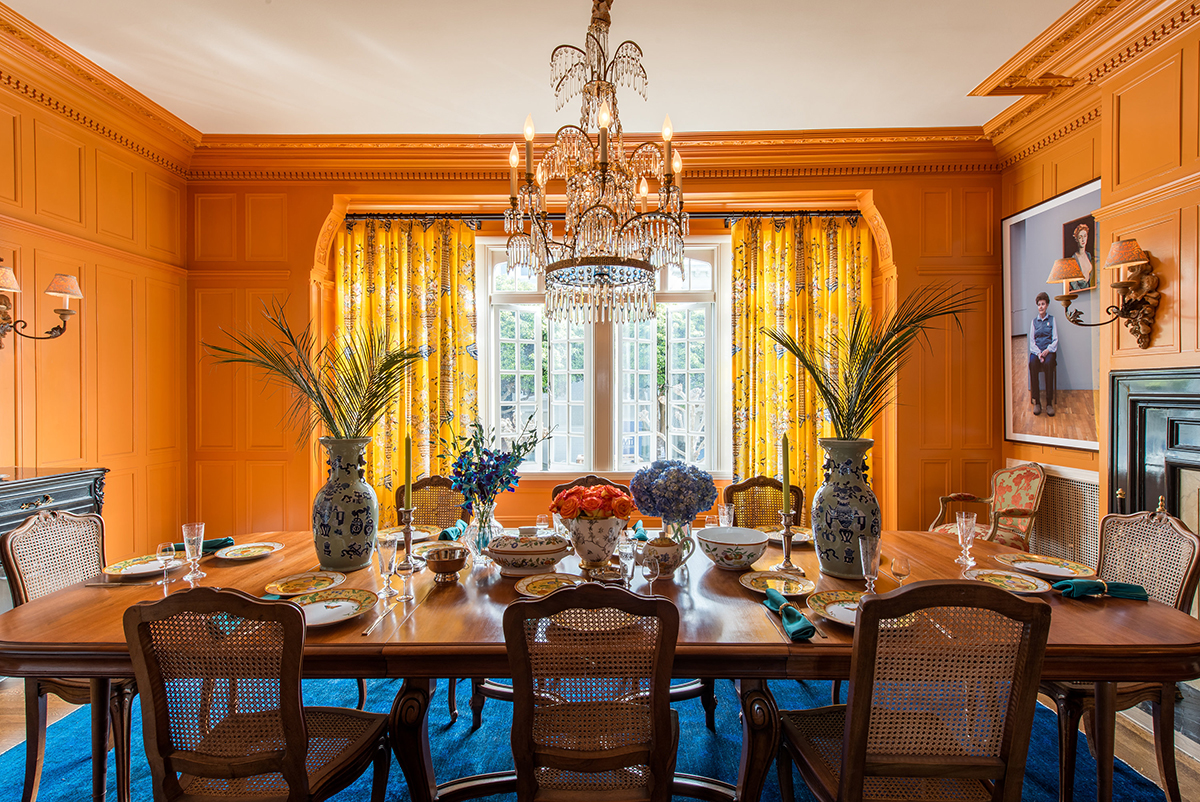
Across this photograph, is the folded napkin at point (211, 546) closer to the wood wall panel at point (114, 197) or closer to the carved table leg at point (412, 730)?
the carved table leg at point (412, 730)

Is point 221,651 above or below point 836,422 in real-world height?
below

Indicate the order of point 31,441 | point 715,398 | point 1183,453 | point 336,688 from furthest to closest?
1. point 715,398
2. point 31,441
3. point 336,688
4. point 1183,453

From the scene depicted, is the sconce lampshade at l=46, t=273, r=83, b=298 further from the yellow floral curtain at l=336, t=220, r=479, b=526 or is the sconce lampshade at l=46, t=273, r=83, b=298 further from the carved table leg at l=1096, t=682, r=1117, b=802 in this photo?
the carved table leg at l=1096, t=682, r=1117, b=802

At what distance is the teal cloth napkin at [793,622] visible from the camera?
1.40 metres

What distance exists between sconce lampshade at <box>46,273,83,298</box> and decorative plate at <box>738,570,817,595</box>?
136 inches

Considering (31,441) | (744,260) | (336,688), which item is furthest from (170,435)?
(744,260)

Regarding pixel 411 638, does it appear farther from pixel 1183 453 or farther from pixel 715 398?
pixel 715 398

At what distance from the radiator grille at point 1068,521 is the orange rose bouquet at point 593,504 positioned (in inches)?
118

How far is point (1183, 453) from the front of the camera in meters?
2.52

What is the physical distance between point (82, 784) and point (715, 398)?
4074 mm

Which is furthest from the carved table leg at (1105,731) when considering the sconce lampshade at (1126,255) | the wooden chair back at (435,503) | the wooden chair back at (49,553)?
the wooden chair back at (49,553)

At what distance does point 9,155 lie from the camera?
9.55ft

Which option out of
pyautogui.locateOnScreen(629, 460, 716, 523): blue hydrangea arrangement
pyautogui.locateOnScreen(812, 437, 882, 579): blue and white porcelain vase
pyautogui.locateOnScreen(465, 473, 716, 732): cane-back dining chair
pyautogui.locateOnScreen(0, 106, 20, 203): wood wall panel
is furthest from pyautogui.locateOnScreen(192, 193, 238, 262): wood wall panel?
pyautogui.locateOnScreen(812, 437, 882, 579): blue and white porcelain vase

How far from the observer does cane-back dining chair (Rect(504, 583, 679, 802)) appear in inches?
47.5
